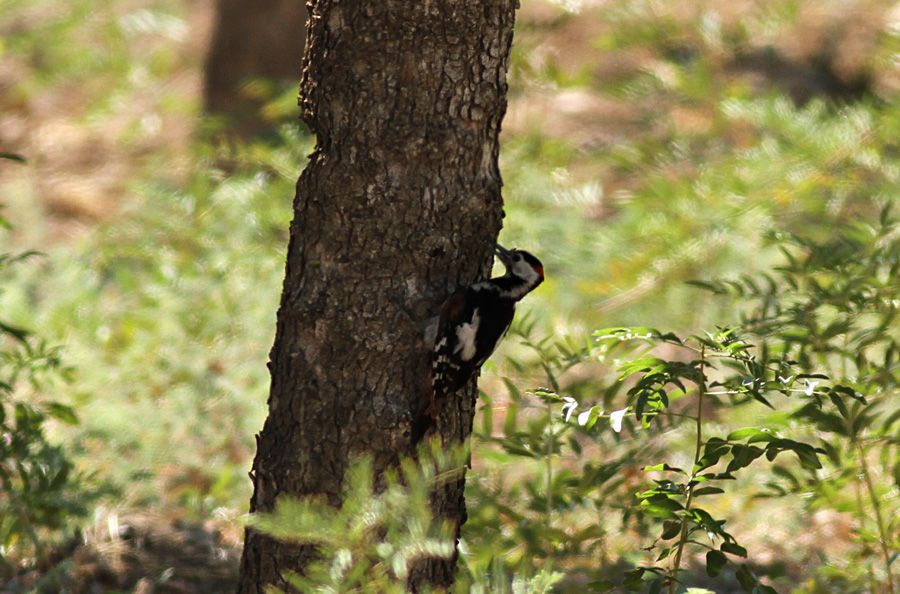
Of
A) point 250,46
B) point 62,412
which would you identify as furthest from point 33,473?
point 250,46

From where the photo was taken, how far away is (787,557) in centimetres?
438

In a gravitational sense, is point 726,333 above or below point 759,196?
below

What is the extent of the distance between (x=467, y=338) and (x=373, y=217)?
0.37 meters

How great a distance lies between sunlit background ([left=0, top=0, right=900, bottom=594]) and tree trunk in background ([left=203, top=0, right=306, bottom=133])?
2 cm

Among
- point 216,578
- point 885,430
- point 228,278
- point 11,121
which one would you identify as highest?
point 11,121

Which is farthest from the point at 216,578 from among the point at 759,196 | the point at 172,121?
the point at 172,121

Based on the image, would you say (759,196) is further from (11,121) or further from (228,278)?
(11,121)

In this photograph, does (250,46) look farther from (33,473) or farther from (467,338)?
(467,338)

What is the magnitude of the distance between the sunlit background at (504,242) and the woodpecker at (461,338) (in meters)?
0.10

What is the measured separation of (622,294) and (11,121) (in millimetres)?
5661

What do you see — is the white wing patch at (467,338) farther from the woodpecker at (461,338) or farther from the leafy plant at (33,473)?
the leafy plant at (33,473)

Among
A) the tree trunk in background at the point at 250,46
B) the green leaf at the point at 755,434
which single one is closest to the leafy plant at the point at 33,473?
the green leaf at the point at 755,434

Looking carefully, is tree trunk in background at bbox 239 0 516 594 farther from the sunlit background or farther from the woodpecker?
the sunlit background

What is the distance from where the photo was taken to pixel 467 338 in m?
2.86
